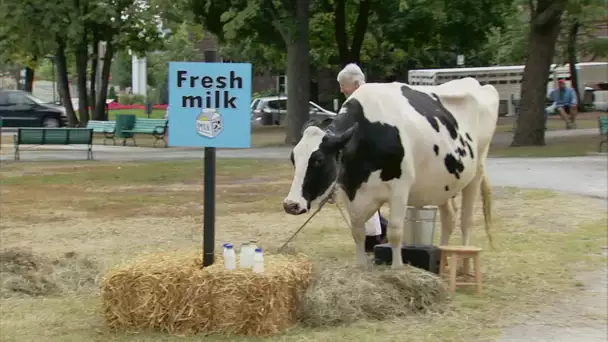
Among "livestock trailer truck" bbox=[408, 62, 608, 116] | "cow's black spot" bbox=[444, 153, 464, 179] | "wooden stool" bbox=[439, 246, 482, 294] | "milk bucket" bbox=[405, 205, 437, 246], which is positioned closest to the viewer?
"wooden stool" bbox=[439, 246, 482, 294]

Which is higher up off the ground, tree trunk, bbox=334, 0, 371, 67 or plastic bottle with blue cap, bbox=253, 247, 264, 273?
tree trunk, bbox=334, 0, 371, 67

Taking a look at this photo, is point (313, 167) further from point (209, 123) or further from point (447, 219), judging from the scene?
point (447, 219)

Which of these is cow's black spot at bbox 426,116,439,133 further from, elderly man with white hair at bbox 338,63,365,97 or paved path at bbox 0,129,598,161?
paved path at bbox 0,129,598,161

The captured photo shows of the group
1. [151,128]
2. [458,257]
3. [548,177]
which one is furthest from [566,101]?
[458,257]

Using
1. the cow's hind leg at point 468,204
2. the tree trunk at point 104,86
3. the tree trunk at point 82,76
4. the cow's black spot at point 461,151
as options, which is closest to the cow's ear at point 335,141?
the cow's black spot at point 461,151

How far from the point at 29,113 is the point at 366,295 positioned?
38.6 meters

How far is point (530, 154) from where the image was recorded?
2370 cm

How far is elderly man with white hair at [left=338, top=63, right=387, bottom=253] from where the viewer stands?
364 inches

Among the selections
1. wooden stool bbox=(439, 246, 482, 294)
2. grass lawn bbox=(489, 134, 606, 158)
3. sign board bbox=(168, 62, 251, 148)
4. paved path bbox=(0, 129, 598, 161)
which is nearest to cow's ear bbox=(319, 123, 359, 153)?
sign board bbox=(168, 62, 251, 148)

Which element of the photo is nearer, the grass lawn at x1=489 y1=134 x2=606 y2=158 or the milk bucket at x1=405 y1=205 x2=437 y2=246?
the milk bucket at x1=405 y1=205 x2=437 y2=246

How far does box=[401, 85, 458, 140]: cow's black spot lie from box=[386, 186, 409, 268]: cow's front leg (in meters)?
0.77

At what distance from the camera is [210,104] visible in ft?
23.3

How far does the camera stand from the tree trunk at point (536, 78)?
25.8m

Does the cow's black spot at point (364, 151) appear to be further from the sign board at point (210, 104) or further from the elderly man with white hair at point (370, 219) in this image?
the elderly man with white hair at point (370, 219)
